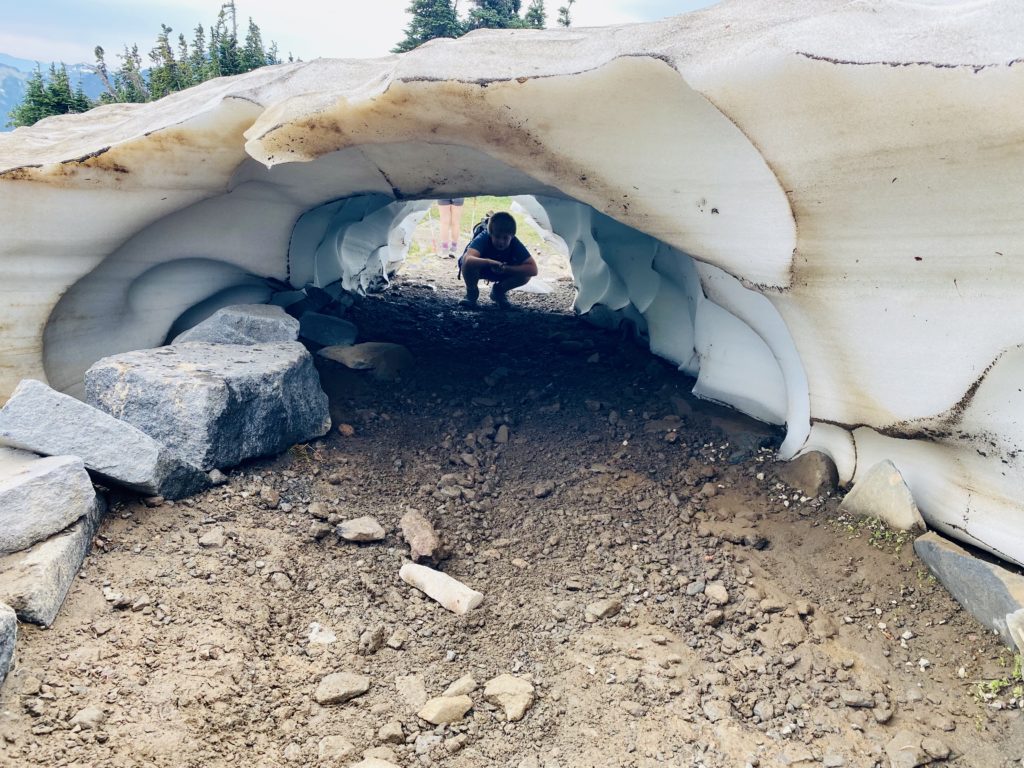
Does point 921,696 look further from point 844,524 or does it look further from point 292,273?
point 292,273

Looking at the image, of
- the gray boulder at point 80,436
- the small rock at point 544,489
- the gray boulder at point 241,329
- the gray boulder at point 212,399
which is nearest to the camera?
the gray boulder at point 80,436

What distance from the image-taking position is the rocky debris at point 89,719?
1.68 metres

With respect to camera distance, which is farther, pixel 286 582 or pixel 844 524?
pixel 844 524

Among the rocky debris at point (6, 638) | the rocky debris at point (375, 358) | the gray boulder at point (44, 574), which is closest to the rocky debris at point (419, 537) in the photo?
the gray boulder at point (44, 574)

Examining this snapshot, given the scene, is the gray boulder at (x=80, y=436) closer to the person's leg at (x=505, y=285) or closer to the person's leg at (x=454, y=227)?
the person's leg at (x=505, y=285)

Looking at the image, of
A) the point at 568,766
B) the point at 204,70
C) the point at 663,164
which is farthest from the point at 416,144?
the point at 204,70

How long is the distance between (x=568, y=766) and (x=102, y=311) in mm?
3092

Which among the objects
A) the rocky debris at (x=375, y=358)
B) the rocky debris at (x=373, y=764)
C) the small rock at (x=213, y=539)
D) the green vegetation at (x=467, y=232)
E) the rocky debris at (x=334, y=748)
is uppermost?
the rocky debris at (x=375, y=358)

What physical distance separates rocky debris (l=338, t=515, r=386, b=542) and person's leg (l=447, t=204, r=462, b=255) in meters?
7.01

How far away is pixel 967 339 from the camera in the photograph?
84.2 inches

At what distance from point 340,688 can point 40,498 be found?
3.47 feet

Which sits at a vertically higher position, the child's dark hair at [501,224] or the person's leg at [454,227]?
the child's dark hair at [501,224]

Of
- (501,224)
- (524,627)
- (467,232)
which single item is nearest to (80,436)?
(524,627)

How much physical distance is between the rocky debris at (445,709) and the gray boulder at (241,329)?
209 cm
